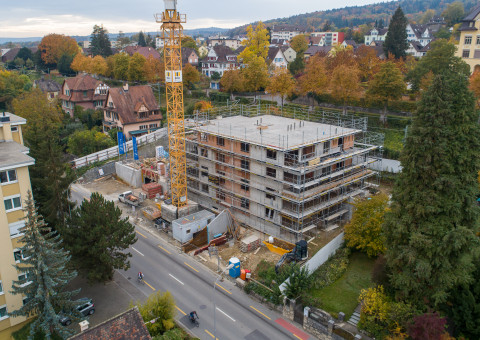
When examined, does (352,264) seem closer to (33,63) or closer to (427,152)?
(427,152)

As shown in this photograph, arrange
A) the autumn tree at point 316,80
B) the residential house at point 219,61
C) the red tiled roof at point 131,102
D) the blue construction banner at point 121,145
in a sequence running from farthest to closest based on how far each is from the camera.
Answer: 1. the residential house at point 219,61
2. the red tiled roof at point 131,102
3. the autumn tree at point 316,80
4. the blue construction banner at point 121,145

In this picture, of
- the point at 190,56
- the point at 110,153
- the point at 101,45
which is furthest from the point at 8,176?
the point at 101,45

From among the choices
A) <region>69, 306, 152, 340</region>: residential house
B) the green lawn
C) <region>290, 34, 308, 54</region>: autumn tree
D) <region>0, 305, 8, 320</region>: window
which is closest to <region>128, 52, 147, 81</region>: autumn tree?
<region>290, 34, 308, 54</region>: autumn tree

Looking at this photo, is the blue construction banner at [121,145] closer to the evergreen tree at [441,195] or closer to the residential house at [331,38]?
the evergreen tree at [441,195]

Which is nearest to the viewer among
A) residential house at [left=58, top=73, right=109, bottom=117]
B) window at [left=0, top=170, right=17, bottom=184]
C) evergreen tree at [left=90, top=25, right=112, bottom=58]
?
window at [left=0, top=170, right=17, bottom=184]

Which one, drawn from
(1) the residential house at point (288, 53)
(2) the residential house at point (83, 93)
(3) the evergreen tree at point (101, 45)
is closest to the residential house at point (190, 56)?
(1) the residential house at point (288, 53)

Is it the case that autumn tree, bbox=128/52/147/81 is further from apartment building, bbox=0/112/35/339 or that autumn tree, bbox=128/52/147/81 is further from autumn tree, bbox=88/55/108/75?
apartment building, bbox=0/112/35/339
